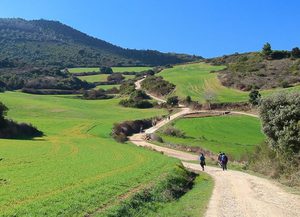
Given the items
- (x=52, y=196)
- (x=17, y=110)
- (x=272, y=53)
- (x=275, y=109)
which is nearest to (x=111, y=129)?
(x=17, y=110)

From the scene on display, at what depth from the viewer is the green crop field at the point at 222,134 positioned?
67625 mm

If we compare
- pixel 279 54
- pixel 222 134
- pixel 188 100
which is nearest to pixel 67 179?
pixel 222 134

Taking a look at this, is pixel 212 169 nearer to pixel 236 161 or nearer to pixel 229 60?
pixel 236 161

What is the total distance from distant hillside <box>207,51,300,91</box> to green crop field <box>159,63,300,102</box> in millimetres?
3360

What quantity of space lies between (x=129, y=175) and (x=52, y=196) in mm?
10914

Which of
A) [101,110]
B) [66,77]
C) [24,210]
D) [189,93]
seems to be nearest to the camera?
[24,210]

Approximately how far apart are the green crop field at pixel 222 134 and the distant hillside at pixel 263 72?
31166 millimetres

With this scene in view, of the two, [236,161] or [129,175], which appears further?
[236,161]

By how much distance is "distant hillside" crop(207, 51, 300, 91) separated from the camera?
126m

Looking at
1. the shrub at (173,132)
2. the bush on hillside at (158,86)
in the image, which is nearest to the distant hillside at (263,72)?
the bush on hillside at (158,86)

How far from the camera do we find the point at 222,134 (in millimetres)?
79812

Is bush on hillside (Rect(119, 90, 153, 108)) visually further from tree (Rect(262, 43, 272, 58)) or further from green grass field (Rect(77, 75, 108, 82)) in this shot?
green grass field (Rect(77, 75, 108, 82))

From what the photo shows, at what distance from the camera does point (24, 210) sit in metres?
20.8

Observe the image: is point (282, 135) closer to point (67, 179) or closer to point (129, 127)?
point (67, 179)
